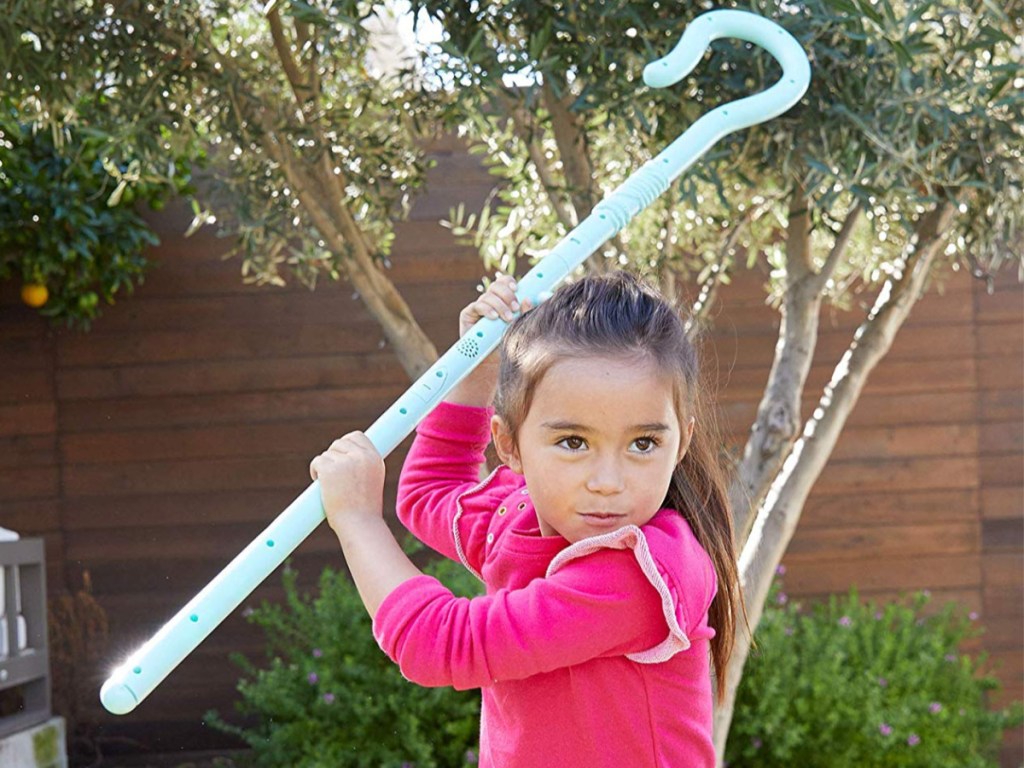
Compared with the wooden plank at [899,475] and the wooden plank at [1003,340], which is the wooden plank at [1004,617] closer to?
the wooden plank at [899,475]

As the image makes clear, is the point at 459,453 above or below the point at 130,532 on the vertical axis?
below

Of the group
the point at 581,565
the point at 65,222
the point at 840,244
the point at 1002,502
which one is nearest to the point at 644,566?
the point at 581,565

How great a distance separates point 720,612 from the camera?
165 centimetres

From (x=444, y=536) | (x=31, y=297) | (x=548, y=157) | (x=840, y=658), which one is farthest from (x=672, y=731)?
(x=31, y=297)

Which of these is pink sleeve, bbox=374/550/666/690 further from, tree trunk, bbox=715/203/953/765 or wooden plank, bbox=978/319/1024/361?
wooden plank, bbox=978/319/1024/361

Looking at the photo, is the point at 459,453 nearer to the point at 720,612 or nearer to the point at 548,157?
the point at 720,612

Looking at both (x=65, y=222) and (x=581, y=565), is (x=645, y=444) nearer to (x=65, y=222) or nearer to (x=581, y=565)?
(x=581, y=565)

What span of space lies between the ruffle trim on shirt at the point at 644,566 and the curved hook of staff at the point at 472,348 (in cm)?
27

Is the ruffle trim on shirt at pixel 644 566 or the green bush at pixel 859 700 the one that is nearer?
the ruffle trim on shirt at pixel 644 566

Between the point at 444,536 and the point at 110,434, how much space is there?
142 inches

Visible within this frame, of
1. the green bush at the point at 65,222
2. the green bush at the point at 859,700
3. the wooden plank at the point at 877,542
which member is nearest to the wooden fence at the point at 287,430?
the wooden plank at the point at 877,542

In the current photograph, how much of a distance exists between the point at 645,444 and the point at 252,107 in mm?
2166

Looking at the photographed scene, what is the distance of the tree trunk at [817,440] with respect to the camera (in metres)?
3.33

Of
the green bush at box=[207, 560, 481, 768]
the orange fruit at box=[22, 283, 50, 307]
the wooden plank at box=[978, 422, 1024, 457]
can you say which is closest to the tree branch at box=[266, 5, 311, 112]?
the green bush at box=[207, 560, 481, 768]
